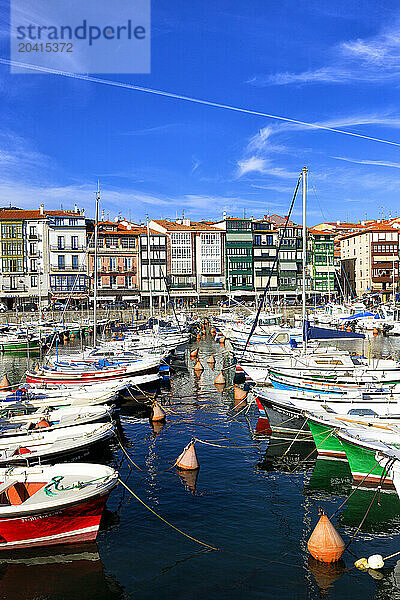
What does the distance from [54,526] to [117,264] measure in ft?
319

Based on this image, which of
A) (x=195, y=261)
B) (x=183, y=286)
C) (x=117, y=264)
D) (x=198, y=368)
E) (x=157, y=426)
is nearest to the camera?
(x=157, y=426)

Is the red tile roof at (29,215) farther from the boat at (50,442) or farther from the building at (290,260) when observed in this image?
the boat at (50,442)

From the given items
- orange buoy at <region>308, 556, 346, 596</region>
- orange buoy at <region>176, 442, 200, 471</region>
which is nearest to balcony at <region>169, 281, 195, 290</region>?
orange buoy at <region>176, 442, 200, 471</region>

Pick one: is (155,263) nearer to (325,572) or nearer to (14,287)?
(14,287)

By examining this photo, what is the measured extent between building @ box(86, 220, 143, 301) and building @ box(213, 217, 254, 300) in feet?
65.6

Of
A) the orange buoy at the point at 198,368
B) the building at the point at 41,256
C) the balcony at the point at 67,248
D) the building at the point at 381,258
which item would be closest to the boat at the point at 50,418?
the orange buoy at the point at 198,368

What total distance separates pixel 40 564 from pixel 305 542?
779cm

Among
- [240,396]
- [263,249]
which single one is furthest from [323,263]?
[240,396]

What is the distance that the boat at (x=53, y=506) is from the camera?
50.0 feet

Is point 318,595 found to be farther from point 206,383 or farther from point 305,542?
point 206,383

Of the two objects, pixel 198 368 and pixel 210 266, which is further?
pixel 210 266

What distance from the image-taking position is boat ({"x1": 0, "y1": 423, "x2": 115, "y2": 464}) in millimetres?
19406

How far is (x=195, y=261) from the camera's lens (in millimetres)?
116938

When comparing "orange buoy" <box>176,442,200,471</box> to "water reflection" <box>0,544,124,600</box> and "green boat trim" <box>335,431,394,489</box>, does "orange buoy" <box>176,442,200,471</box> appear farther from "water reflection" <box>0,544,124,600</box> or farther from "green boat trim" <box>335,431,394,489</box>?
"water reflection" <box>0,544,124,600</box>
